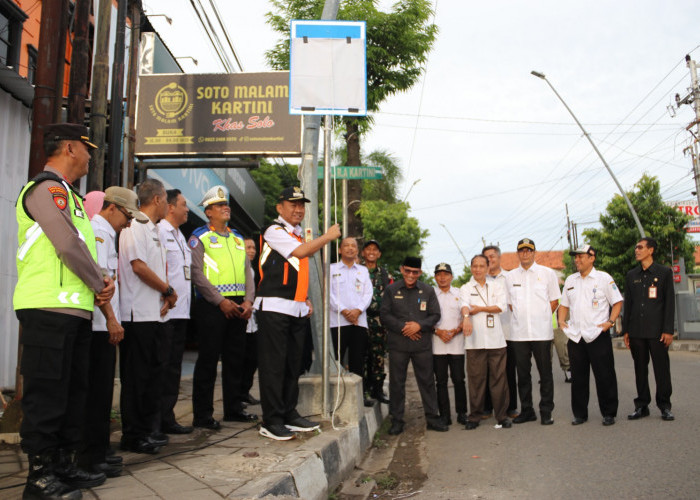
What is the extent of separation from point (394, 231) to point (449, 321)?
70.3 feet

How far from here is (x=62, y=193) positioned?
3396mm

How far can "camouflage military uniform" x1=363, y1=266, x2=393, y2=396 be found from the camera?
7.50 m

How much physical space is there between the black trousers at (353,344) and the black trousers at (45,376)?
374cm

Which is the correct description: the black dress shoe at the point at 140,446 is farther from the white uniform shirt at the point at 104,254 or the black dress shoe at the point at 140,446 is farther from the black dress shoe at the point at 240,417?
the black dress shoe at the point at 240,417

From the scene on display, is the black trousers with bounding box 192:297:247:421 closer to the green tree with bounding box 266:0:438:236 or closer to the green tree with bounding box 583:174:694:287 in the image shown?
the green tree with bounding box 266:0:438:236

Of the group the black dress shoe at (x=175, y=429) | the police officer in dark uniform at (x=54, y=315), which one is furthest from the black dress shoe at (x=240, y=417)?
the police officer in dark uniform at (x=54, y=315)

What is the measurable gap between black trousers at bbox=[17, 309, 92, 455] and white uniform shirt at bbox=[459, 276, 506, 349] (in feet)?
15.2

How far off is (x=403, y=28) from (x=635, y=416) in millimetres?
12481

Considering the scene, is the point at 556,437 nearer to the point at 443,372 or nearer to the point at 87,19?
the point at 443,372

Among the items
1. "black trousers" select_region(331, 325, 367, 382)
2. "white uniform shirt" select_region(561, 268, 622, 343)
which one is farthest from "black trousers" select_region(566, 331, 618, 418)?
"black trousers" select_region(331, 325, 367, 382)

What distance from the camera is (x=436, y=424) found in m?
6.71

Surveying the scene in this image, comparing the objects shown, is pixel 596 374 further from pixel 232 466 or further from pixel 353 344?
pixel 232 466

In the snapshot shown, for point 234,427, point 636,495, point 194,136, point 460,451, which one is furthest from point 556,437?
point 194,136

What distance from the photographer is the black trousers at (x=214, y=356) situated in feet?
18.4
